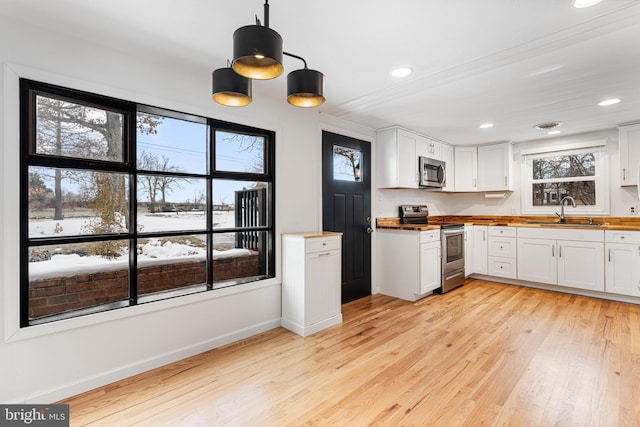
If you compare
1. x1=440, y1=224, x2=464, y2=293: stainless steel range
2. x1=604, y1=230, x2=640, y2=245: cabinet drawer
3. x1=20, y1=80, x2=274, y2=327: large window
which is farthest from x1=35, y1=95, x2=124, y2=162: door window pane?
x1=604, y1=230, x2=640, y2=245: cabinet drawer

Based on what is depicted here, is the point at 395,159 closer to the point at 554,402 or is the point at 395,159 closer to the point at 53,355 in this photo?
the point at 554,402

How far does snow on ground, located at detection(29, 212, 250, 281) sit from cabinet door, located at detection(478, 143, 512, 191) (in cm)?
421

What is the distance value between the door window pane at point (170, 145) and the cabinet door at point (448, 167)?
3863 mm

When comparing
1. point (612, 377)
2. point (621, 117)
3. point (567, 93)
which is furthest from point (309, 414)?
point (621, 117)

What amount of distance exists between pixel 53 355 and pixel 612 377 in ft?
11.9

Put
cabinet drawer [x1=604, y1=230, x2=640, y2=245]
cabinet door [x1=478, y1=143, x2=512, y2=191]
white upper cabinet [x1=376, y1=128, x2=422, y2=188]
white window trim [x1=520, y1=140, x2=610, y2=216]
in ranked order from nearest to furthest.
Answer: cabinet drawer [x1=604, y1=230, x2=640, y2=245], white upper cabinet [x1=376, y1=128, x2=422, y2=188], white window trim [x1=520, y1=140, x2=610, y2=216], cabinet door [x1=478, y1=143, x2=512, y2=191]

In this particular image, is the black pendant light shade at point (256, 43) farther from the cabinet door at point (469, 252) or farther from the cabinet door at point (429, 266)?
the cabinet door at point (469, 252)

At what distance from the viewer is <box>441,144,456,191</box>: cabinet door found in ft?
16.4

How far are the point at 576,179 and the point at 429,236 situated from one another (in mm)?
2617

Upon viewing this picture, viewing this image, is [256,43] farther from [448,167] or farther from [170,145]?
[448,167]

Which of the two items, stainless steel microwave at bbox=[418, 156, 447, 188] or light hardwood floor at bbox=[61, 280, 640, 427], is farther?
stainless steel microwave at bbox=[418, 156, 447, 188]

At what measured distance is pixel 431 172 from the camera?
4.59 m

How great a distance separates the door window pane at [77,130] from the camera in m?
1.90

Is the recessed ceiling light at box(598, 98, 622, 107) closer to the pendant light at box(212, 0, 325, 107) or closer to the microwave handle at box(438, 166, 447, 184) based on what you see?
the microwave handle at box(438, 166, 447, 184)
